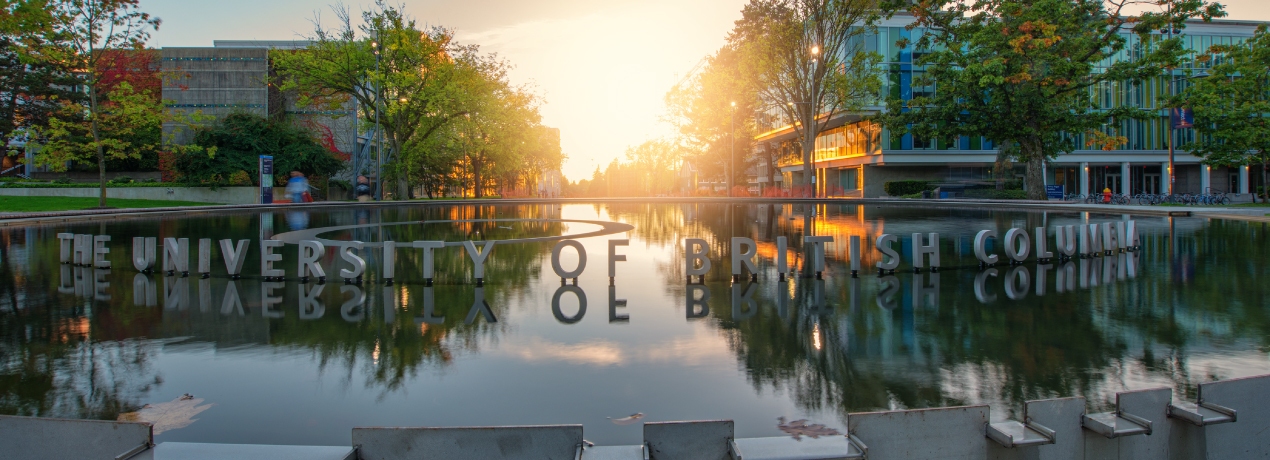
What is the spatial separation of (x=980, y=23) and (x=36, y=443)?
145 ft

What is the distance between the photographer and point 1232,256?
13.1m

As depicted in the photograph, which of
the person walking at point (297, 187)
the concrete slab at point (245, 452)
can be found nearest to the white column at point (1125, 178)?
the person walking at point (297, 187)

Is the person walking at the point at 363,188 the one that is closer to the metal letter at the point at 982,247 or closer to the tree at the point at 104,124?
the tree at the point at 104,124

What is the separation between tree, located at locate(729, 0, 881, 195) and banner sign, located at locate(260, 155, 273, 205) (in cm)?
3048

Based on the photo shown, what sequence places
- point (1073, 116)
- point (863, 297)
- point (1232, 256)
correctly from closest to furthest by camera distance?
point (863, 297), point (1232, 256), point (1073, 116)

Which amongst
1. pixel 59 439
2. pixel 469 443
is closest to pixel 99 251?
pixel 59 439

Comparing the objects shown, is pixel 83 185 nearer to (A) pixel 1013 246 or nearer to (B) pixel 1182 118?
(A) pixel 1013 246

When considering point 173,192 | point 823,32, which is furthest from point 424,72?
point 823,32

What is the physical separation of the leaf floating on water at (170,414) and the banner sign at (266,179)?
42232 millimetres

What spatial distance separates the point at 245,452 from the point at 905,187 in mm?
56645

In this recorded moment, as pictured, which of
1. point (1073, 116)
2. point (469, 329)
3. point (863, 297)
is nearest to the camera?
point (469, 329)

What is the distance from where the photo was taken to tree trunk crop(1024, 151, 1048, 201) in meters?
39.3

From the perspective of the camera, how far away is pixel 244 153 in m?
47.2

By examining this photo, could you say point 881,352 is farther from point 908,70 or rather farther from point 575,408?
point 908,70
